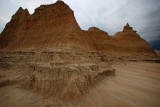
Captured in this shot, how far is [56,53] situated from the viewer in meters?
7.98

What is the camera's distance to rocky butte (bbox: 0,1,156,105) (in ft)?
17.8

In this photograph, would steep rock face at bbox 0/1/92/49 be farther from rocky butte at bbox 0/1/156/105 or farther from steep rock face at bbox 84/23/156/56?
steep rock face at bbox 84/23/156/56

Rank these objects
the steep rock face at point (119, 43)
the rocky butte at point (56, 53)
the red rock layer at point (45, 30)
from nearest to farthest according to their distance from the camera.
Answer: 1. the rocky butte at point (56, 53)
2. the red rock layer at point (45, 30)
3. the steep rock face at point (119, 43)

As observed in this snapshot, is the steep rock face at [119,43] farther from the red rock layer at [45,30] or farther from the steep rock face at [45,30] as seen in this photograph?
the steep rock face at [45,30]

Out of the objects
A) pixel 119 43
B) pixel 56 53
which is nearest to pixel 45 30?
pixel 56 53

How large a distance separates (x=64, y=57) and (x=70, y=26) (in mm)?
6647

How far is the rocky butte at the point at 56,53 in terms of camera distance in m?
5.44

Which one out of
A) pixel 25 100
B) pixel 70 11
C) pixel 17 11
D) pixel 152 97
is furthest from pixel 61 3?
pixel 152 97

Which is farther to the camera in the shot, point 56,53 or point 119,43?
point 119,43

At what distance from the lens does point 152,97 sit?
5125mm

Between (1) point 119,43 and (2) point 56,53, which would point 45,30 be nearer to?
(2) point 56,53

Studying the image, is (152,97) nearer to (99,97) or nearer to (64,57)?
(99,97)

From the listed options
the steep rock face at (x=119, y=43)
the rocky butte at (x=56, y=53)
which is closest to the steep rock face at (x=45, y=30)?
the rocky butte at (x=56, y=53)

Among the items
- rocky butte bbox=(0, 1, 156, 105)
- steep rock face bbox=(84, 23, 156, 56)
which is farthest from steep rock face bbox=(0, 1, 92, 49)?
steep rock face bbox=(84, 23, 156, 56)
